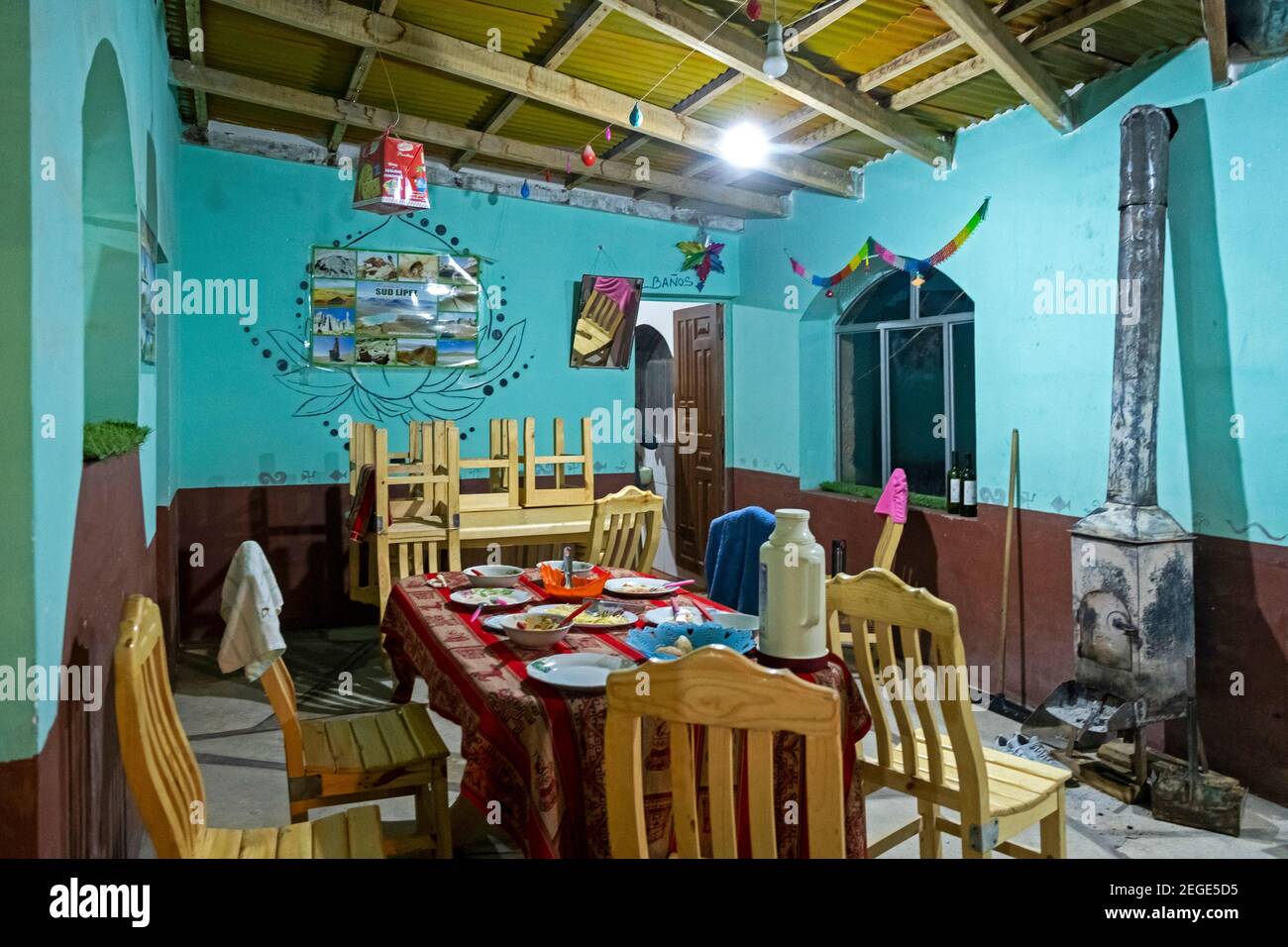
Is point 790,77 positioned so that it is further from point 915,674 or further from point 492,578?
point 915,674

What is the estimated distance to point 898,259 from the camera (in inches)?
197

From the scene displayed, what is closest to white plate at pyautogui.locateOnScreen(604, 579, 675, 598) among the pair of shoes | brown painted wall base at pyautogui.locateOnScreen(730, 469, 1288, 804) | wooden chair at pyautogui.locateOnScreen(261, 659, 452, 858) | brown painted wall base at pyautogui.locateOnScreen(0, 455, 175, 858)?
wooden chair at pyautogui.locateOnScreen(261, 659, 452, 858)

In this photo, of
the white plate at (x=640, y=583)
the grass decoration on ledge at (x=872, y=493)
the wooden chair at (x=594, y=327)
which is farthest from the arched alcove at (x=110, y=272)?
the grass decoration on ledge at (x=872, y=493)

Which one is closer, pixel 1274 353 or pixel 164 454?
pixel 1274 353

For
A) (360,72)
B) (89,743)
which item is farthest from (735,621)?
(360,72)

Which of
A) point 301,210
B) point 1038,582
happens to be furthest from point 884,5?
point 301,210

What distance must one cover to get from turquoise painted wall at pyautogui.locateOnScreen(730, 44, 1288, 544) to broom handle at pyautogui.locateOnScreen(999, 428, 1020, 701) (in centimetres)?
6

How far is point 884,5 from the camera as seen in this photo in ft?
11.4

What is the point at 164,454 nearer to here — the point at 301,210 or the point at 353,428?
the point at 353,428

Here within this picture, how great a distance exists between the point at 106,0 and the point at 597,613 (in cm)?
211

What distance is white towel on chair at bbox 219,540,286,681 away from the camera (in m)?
2.21

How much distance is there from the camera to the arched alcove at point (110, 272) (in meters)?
2.92

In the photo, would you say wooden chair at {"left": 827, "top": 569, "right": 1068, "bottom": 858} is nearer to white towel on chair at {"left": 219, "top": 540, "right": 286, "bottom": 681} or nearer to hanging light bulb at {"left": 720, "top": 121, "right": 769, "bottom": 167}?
white towel on chair at {"left": 219, "top": 540, "right": 286, "bottom": 681}

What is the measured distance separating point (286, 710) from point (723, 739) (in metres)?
1.38
